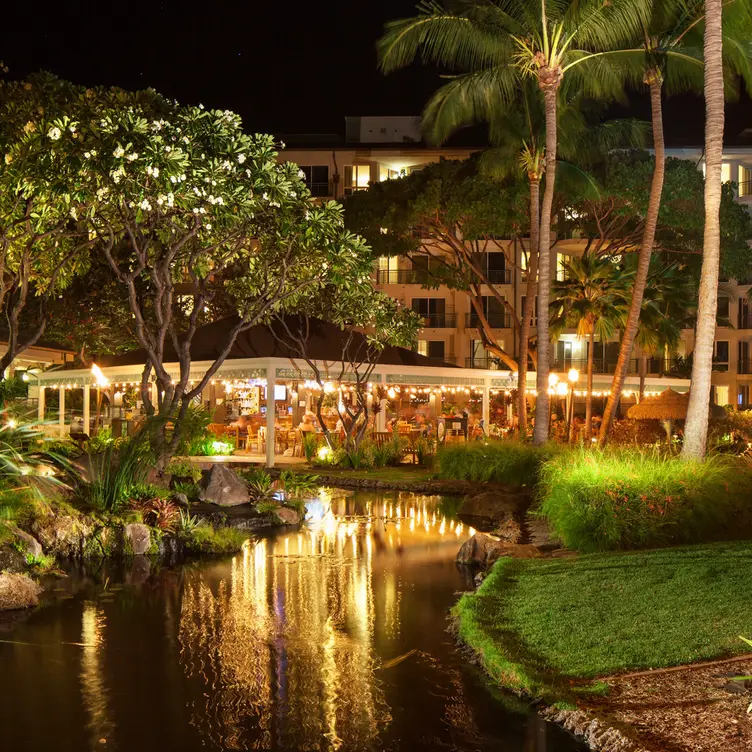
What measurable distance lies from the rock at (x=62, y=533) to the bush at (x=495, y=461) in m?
9.24

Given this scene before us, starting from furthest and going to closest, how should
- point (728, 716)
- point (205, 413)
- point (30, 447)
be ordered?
point (205, 413)
point (30, 447)
point (728, 716)

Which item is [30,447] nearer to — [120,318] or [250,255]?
[250,255]

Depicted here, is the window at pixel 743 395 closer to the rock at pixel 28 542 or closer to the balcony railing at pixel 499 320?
the balcony railing at pixel 499 320

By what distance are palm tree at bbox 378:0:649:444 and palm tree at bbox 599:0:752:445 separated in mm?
570

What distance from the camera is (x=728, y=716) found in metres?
6.18

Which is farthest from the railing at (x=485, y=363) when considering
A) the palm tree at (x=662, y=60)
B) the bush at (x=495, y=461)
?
the palm tree at (x=662, y=60)

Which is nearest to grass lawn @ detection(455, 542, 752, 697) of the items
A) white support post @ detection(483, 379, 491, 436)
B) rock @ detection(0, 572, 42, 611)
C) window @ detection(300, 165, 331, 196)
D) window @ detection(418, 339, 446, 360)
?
rock @ detection(0, 572, 42, 611)

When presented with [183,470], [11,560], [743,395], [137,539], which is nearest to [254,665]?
[11,560]

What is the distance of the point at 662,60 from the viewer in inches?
797

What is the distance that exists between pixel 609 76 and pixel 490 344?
38.7 feet

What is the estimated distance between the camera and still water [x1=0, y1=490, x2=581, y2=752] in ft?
21.6

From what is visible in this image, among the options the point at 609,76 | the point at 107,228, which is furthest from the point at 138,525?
the point at 609,76

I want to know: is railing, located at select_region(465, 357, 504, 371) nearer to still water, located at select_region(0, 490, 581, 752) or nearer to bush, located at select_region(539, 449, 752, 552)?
bush, located at select_region(539, 449, 752, 552)

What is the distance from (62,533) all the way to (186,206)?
484cm
